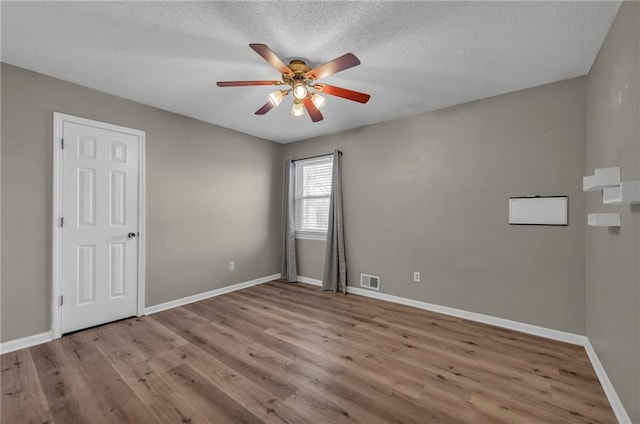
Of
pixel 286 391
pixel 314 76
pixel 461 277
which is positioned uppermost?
pixel 314 76

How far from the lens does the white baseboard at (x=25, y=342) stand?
229cm

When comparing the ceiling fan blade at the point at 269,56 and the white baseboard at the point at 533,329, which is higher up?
the ceiling fan blade at the point at 269,56

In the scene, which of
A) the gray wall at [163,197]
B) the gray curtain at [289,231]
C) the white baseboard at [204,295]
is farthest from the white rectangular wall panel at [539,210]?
the white baseboard at [204,295]

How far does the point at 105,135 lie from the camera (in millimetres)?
2877

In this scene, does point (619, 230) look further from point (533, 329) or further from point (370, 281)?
point (370, 281)

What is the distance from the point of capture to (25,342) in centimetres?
238

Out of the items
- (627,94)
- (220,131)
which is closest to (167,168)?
(220,131)

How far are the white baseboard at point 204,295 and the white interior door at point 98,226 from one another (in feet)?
0.73

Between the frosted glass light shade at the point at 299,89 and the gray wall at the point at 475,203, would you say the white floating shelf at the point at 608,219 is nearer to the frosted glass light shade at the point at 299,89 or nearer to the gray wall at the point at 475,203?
the gray wall at the point at 475,203

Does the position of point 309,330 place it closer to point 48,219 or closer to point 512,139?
point 48,219

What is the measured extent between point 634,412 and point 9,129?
4849 mm

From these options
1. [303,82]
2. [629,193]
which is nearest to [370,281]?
[303,82]

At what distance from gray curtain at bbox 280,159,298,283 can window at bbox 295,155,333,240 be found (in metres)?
0.12

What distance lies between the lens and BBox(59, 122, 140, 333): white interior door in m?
2.64
